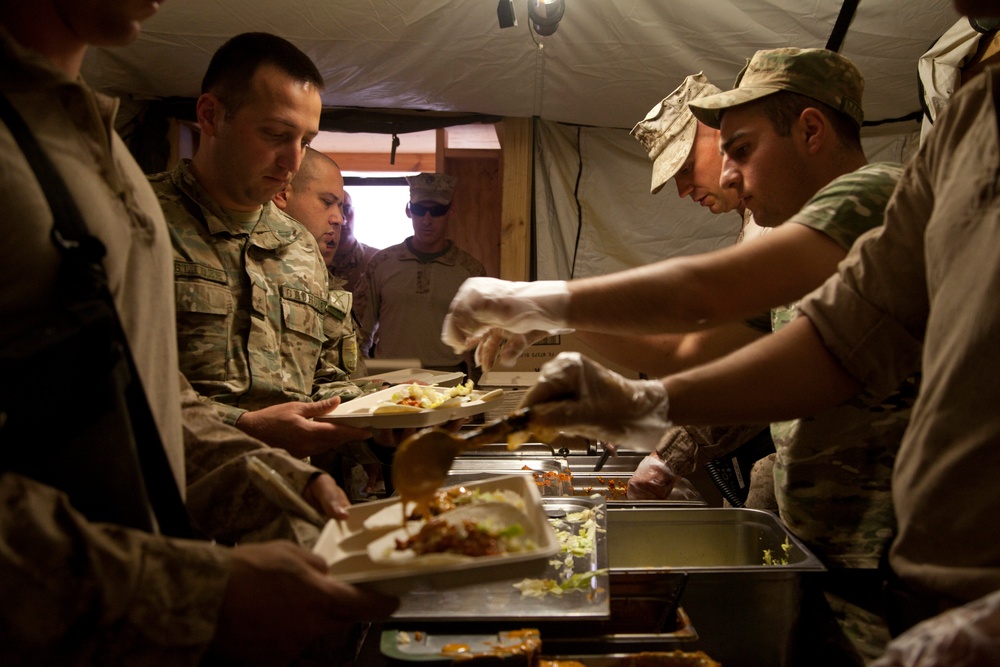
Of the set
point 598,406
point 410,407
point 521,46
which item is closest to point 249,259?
point 410,407

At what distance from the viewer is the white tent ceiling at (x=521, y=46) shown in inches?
124

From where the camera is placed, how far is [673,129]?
3307 mm

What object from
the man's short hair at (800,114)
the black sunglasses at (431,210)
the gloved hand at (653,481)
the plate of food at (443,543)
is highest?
the man's short hair at (800,114)

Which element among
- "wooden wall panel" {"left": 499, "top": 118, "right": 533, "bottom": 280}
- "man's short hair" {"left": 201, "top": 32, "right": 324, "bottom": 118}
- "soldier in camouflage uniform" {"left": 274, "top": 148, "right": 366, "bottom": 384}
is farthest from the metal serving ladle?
"wooden wall panel" {"left": 499, "top": 118, "right": 533, "bottom": 280}

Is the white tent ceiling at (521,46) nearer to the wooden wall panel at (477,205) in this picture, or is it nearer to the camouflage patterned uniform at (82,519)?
the wooden wall panel at (477,205)

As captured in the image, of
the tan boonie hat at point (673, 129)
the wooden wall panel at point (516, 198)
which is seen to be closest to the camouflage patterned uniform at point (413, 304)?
the wooden wall panel at point (516, 198)

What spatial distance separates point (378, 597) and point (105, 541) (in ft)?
1.34

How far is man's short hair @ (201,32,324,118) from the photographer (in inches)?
92.2

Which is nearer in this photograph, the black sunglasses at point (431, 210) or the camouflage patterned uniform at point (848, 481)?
the camouflage patterned uniform at point (848, 481)

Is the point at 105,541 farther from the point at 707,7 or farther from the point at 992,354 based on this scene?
the point at 707,7

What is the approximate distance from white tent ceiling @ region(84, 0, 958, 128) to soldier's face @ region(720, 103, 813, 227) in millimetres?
1353

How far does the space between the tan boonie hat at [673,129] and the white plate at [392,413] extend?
151 centimetres

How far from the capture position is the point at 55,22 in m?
1.12

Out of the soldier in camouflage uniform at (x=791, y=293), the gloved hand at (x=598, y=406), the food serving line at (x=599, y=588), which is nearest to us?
the food serving line at (x=599, y=588)
